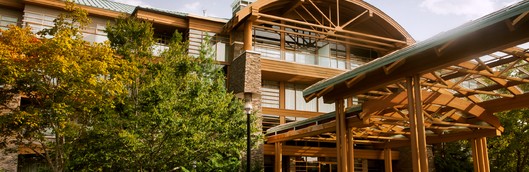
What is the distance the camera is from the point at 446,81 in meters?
13.9

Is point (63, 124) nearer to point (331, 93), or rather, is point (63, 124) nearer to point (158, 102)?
point (158, 102)

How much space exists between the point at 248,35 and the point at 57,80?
1179 cm

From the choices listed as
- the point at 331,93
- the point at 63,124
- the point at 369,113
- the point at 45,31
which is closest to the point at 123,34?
the point at 45,31

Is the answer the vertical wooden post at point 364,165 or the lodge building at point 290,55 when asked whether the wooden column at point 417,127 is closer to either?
the lodge building at point 290,55

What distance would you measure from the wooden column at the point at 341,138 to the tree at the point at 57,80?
22.8 feet

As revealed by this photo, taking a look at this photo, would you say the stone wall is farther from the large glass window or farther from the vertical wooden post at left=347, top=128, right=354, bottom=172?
the vertical wooden post at left=347, top=128, right=354, bottom=172

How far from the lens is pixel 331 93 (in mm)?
15891

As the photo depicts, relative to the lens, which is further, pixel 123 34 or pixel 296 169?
pixel 296 169

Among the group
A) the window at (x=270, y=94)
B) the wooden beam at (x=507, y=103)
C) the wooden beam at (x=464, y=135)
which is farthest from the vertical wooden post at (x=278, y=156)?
the wooden beam at (x=507, y=103)

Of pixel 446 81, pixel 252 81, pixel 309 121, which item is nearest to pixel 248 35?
pixel 252 81

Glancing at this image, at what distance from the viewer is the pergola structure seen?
1038cm

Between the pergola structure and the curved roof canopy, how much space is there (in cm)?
747

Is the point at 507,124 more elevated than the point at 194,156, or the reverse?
the point at 507,124

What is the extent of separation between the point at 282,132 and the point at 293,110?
9.39 ft
